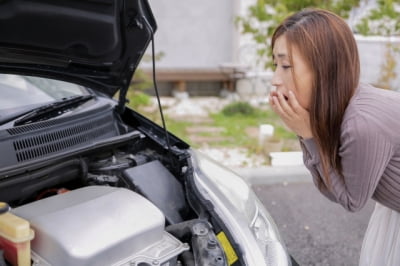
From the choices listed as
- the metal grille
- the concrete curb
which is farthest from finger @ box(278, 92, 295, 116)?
the concrete curb

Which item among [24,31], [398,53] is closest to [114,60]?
[24,31]

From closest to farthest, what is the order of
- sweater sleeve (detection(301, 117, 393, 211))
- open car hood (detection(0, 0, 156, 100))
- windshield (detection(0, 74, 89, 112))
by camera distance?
sweater sleeve (detection(301, 117, 393, 211)), open car hood (detection(0, 0, 156, 100)), windshield (detection(0, 74, 89, 112))

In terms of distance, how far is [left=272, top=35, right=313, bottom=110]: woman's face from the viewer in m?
1.40

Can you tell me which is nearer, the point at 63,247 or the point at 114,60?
the point at 63,247

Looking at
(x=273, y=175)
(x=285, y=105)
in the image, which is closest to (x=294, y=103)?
(x=285, y=105)

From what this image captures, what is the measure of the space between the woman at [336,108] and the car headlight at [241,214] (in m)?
0.35

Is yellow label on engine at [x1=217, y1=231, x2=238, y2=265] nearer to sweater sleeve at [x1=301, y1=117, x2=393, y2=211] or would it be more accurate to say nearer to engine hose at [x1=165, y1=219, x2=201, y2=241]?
engine hose at [x1=165, y1=219, x2=201, y2=241]

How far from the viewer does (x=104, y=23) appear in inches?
76.8

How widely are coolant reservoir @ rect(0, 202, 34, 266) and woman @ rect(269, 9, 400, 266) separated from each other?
36.9 inches

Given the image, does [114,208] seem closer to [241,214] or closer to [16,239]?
[16,239]

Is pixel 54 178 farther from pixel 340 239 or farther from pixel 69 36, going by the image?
pixel 340 239

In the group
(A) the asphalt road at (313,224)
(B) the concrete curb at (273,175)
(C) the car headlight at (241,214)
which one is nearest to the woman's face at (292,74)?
(C) the car headlight at (241,214)

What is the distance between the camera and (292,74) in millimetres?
1419

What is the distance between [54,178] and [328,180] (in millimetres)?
1144
